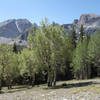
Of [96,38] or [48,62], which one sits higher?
[96,38]

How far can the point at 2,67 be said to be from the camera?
3219cm

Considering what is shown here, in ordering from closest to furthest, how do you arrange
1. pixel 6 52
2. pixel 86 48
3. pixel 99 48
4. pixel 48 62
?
pixel 48 62 < pixel 6 52 < pixel 99 48 < pixel 86 48

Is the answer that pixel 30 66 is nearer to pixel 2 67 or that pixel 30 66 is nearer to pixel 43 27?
pixel 2 67

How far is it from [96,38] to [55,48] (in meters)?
22.8

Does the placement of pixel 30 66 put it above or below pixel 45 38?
below

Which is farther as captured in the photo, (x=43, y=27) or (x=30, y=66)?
(x=30, y=66)

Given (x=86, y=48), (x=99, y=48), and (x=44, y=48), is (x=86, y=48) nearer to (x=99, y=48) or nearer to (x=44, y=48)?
(x=99, y=48)

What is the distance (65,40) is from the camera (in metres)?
26.0

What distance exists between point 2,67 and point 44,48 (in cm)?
1273

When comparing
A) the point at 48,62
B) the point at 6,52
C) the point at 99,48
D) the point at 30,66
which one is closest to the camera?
the point at 48,62

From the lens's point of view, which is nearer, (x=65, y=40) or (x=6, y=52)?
(x=65, y=40)

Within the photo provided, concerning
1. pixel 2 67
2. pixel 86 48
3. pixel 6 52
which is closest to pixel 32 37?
pixel 6 52

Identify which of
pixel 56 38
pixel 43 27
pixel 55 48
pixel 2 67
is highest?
pixel 43 27

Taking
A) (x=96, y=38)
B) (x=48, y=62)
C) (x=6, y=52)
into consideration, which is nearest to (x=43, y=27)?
(x=48, y=62)
